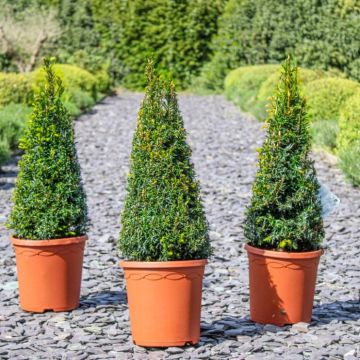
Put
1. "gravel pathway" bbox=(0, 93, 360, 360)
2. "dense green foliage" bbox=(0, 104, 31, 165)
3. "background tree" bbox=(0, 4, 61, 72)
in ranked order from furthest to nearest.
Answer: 1. "background tree" bbox=(0, 4, 61, 72)
2. "dense green foliage" bbox=(0, 104, 31, 165)
3. "gravel pathway" bbox=(0, 93, 360, 360)

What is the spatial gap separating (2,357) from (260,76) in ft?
48.6

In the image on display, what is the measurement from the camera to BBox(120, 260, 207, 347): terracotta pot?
4.56 meters

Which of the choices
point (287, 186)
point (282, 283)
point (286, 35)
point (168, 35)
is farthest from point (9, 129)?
point (168, 35)

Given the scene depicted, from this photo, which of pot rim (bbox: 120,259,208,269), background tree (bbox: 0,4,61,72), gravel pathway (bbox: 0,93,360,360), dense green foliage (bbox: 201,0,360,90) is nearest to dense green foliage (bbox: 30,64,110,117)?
background tree (bbox: 0,4,61,72)

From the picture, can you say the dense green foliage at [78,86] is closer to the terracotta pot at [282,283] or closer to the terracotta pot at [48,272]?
the terracotta pot at [48,272]

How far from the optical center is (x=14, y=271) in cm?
641

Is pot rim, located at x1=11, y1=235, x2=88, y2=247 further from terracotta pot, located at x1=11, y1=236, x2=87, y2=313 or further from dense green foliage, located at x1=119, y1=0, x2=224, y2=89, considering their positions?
dense green foliage, located at x1=119, y1=0, x2=224, y2=89

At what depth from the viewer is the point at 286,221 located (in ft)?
16.2

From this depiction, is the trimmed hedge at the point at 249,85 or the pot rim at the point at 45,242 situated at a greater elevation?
the trimmed hedge at the point at 249,85

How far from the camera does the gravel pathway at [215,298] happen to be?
A: 4.68 metres

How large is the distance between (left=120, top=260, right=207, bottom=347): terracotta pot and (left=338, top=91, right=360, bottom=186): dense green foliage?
531 cm

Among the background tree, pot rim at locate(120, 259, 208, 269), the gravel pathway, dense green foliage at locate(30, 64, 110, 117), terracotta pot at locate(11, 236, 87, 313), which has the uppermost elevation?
the background tree

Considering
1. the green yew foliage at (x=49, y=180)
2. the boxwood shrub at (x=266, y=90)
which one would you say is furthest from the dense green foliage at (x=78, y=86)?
the green yew foliage at (x=49, y=180)

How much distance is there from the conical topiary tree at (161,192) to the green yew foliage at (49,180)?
2.21 ft
